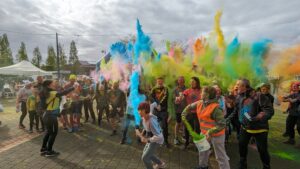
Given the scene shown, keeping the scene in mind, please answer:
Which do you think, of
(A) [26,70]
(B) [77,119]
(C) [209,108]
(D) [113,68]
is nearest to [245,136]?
(C) [209,108]

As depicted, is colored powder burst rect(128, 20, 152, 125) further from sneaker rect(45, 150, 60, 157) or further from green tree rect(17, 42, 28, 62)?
green tree rect(17, 42, 28, 62)

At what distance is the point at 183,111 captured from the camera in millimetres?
3793

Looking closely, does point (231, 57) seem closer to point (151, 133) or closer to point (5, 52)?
point (151, 133)

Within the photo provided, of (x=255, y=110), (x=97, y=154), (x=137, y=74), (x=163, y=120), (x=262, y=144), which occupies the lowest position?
(x=97, y=154)

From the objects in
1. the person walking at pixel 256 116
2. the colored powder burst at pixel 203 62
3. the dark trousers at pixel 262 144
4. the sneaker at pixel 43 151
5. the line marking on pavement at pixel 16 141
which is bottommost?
the line marking on pavement at pixel 16 141

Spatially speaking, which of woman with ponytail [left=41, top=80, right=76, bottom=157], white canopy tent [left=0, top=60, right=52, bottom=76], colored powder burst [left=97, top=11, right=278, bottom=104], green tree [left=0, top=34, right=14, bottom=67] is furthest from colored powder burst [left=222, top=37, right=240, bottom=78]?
green tree [left=0, top=34, right=14, bottom=67]

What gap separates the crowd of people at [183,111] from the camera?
3.52m

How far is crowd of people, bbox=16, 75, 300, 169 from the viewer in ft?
11.5

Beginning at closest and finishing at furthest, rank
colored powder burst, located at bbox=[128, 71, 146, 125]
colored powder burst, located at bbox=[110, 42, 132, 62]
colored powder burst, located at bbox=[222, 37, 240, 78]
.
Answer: colored powder burst, located at bbox=[128, 71, 146, 125]
colored powder burst, located at bbox=[222, 37, 240, 78]
colored powder burst, located at bbox=[110, 42, 132, 62]

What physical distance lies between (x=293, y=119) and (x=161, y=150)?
3899mm

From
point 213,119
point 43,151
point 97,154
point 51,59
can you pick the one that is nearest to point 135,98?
point 97,154

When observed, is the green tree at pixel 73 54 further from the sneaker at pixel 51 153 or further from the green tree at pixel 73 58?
the sneaker at pixel 51 153

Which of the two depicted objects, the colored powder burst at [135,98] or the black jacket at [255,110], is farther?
the colored powder burst at [135,98]

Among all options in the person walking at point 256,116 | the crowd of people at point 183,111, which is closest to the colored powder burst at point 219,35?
the crowd of people at point 183,111
